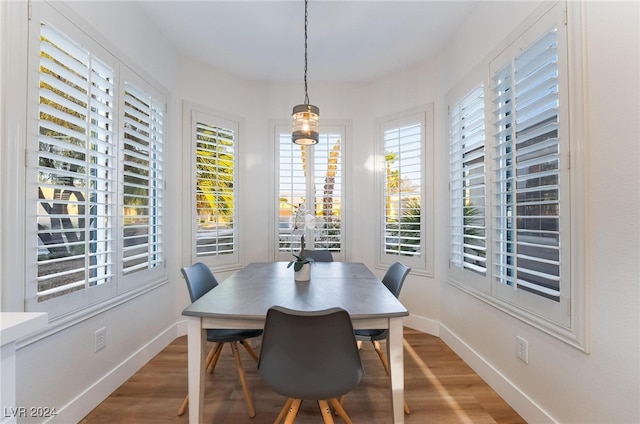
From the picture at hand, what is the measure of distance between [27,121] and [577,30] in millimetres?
2828

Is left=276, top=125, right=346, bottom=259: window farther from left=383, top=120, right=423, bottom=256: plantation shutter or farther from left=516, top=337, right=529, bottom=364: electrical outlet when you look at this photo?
left=516, top=337, right=529, bottom=364: electrical outlet

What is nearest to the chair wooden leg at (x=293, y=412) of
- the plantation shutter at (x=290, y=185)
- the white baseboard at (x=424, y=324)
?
the white baseboard at (x=424, y=324)

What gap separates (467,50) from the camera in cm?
246

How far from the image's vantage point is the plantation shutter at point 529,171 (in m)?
1.56

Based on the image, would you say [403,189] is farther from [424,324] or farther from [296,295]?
[296,295]

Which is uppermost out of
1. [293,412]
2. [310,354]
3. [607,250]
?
[607,250]

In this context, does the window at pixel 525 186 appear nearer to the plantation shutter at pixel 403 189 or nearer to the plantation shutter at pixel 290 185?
the plantation shutter at pixel 403 189

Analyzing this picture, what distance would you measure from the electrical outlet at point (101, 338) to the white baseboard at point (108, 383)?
0.71ft

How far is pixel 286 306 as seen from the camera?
1.53m

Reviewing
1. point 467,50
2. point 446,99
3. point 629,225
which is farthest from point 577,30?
point 446,99

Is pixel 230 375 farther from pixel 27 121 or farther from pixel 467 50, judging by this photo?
pixel 467 50

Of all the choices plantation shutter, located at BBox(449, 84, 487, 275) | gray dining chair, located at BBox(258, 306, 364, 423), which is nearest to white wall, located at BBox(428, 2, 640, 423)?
plantation shutter, located at BBox(449, 84, 487, 275)

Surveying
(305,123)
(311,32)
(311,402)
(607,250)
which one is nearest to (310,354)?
(311,402)

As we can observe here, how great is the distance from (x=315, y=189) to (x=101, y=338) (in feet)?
8.04
